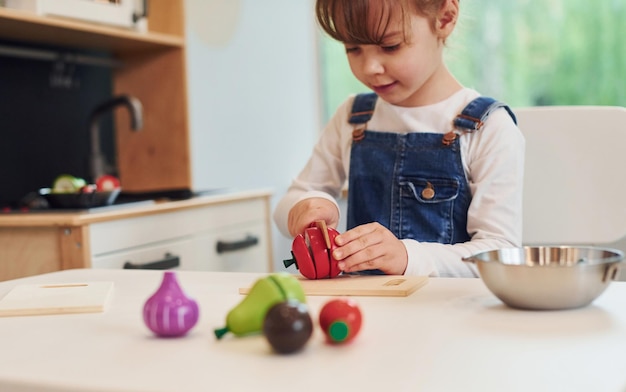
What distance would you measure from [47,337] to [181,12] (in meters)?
1.81

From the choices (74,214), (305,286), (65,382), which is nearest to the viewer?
(65,382)

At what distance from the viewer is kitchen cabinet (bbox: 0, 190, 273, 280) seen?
175cm

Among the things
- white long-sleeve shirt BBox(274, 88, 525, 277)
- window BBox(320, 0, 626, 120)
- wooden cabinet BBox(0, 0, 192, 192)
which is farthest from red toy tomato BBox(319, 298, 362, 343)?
window BBox(320, 0, 626, 120)

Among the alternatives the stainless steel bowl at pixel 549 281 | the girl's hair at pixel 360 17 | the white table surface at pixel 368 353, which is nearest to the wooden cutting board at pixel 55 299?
the white table surface at pixel 368 353

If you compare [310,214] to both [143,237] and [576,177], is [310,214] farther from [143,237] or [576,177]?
[143,237]

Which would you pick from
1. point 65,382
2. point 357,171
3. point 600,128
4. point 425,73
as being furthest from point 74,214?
point 65,382

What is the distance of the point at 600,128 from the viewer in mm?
1360

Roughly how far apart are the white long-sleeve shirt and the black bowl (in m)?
0.55

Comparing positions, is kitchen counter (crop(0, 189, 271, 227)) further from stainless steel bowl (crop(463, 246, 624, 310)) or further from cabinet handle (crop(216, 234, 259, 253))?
stainless steel bowl (crop(463, 246, 624, 310))

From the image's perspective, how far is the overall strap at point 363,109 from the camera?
149 cm

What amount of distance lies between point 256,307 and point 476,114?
2.60 ft

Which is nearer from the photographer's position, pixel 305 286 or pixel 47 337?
pixel 47 337

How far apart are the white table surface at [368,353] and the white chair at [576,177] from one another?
0.53 metres

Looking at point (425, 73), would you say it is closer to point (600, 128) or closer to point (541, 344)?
point (600, 128)
